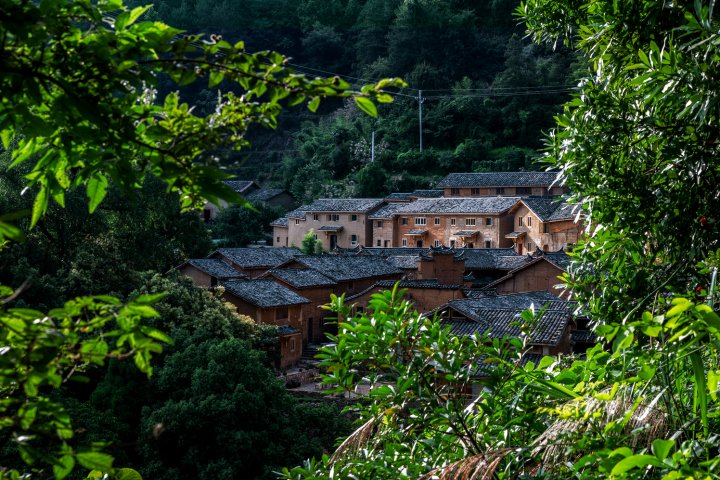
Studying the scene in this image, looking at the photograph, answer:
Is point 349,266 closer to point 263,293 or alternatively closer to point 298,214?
point 263,293

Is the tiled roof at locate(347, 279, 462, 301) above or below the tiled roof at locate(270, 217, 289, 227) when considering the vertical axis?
below

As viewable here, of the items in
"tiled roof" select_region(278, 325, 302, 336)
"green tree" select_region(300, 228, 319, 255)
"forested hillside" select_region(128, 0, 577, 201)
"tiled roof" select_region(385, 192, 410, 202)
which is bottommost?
"tiled roof" select_region(278, 325, 302, 336)

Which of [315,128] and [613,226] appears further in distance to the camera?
[315,128]

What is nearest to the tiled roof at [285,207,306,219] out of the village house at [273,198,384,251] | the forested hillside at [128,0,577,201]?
the village house at [273,198,384,251]

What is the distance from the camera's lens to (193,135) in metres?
1.70

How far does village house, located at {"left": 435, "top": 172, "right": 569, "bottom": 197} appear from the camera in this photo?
42906 mm

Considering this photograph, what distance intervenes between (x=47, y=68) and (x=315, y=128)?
183 ft

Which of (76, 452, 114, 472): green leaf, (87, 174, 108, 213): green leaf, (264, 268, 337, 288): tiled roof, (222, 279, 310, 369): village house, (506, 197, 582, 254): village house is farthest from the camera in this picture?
(506, 197, 582, 254): village house

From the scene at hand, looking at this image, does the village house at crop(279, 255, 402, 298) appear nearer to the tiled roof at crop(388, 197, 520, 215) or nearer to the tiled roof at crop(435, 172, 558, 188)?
the tiled roof at crop(388, 197, 520, 215)

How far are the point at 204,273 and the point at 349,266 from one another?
729 cm

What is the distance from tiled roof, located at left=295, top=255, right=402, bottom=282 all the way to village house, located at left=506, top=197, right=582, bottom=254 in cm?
785

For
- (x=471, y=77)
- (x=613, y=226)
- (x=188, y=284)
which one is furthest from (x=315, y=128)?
(x=613, y=226)

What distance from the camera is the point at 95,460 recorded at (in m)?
1.39

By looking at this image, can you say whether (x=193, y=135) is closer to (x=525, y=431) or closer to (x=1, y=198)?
(x=525, y=431)
